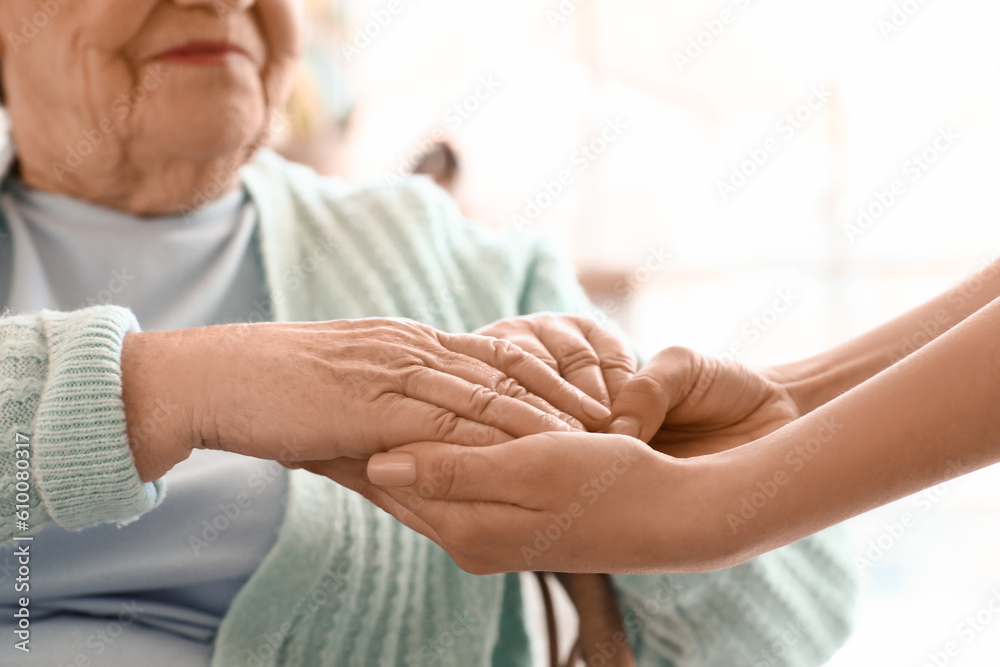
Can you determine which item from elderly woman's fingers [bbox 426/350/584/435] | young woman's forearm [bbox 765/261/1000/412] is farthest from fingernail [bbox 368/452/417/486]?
young woman's forearm [bbox 765/261/1000/412]

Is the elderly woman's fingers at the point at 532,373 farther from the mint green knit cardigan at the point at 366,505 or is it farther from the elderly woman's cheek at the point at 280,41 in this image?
the elderly woman's cheek at the point at 280,41

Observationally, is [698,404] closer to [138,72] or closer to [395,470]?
[395,470]

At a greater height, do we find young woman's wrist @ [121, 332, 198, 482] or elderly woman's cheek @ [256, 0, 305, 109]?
elderly woman's cheek @ [256, 0, 305, 109]

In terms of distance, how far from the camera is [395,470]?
68 centimetres

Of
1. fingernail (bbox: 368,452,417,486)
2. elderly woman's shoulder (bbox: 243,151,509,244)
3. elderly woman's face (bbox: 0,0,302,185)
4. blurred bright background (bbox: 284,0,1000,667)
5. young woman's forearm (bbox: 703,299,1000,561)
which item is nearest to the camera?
young woman's forearm (bbox: 703,299,1000,561)

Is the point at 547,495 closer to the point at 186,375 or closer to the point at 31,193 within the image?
the point at 186,375

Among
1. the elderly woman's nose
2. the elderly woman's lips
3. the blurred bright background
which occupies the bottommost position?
the blurred bright background

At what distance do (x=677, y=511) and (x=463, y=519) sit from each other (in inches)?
6.9

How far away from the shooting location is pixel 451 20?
3.51 meters

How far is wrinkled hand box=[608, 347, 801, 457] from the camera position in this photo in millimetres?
760

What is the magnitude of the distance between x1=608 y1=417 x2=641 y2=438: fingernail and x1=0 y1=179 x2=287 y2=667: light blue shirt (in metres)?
0.42

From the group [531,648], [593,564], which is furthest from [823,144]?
[593,564]

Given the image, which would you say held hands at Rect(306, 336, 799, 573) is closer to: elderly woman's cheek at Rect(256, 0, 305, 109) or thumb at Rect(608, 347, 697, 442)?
thumb at Rect(608, 347, 697, 442)

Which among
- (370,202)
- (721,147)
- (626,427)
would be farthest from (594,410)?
(721,147)
